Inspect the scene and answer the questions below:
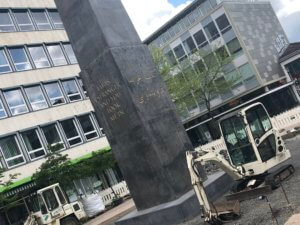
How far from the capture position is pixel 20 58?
33.4 metres

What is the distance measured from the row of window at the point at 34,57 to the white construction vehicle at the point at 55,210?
48.2 feet

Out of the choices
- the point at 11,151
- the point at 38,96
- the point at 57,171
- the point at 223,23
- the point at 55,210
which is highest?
the point at 223,23

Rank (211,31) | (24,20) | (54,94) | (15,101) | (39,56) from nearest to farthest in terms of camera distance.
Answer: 1. (15,101)
2. (54,94)
3. (39,56)
4. (24,20)
5. (211,31)

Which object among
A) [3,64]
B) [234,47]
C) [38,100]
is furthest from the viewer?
[234,47]

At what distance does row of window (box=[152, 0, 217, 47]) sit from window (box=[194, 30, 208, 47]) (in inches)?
73.5

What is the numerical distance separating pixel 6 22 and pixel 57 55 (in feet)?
17.1

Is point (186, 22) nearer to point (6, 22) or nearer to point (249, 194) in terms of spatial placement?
point (6, 22)

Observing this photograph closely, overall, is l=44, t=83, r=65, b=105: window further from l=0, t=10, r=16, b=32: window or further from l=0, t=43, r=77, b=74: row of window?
l=0, t=10, r=16, b=32: window

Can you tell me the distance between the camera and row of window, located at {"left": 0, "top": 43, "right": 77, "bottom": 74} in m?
32.2

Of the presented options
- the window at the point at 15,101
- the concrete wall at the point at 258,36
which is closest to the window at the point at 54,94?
the window at the point at 15,101

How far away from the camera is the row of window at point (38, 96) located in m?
30.8

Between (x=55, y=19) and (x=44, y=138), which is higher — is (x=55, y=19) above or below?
above

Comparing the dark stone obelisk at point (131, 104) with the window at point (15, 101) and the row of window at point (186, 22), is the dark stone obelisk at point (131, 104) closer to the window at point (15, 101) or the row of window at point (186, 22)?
the window at point (15, 101)

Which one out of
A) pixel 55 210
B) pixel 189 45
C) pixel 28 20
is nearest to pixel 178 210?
pixel 55 210
